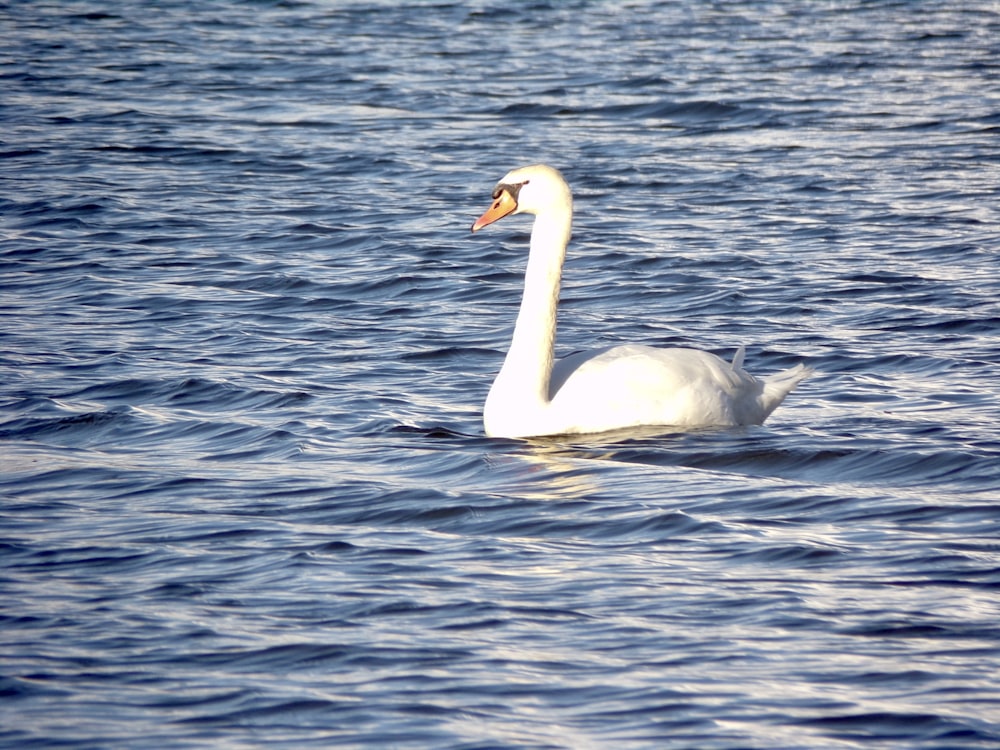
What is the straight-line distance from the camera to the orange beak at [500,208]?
9180 mm

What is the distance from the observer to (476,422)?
9.16m

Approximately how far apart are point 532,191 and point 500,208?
0.66 feet

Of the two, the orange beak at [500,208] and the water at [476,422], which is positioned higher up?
the orange beak at [500,208]

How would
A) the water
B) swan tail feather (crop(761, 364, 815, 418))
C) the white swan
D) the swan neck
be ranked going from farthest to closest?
swan tail feather (crop(761, 364, 815, 418)) → the swan neck → the white swan → the water

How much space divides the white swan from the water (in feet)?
0.46

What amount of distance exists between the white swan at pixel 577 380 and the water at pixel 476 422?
0.14 metres

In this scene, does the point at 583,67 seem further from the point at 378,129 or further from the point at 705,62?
the point at 378,129

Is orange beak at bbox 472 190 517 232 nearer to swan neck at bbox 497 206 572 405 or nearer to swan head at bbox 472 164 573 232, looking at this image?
swan head at bbox 472 164 573 232

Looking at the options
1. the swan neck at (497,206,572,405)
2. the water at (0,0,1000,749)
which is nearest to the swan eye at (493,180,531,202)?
the swan neck at (497,206,572,405)

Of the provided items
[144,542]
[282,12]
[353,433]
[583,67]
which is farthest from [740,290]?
[282,12]

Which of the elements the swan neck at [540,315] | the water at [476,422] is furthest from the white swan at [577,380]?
the water at [476,422]

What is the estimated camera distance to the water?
5.55 meters

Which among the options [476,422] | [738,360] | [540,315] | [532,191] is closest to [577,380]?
[540,315]

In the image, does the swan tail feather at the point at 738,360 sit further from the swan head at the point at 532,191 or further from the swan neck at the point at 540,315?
the swan head at the point at 532,191
